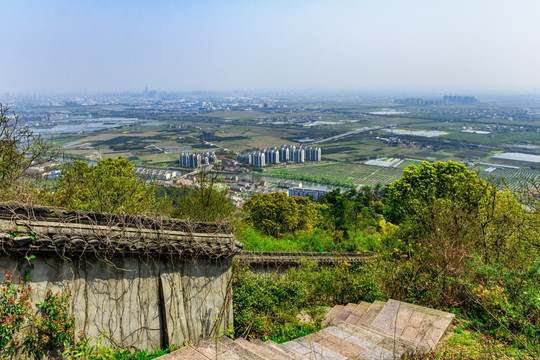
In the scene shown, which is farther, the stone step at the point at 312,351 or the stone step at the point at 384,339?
the stone step at the point at 384,339

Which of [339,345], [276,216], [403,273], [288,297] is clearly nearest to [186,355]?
[339,345]

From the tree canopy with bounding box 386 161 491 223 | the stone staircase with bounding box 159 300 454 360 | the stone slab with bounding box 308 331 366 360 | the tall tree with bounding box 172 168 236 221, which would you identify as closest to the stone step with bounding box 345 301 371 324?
the stone staircase with bounding box 159 300 454 360

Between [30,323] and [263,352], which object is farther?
[263,352]

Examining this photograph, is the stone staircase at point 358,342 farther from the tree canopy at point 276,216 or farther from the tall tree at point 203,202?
the tree canopy at point 276,216

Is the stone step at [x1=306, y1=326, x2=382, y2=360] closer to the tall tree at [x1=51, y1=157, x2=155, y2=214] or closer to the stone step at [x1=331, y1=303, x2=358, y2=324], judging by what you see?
the stone step at [x1=331, y1=303, x2=358, y2=324]

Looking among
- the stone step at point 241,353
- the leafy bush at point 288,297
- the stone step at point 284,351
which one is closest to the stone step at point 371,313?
the leafy bush at point 288,297

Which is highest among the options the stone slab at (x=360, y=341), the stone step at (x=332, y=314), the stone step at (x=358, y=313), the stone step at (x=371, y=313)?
the stone slab at (x=360, y=341)

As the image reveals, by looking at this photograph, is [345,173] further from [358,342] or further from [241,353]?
[241,353]
